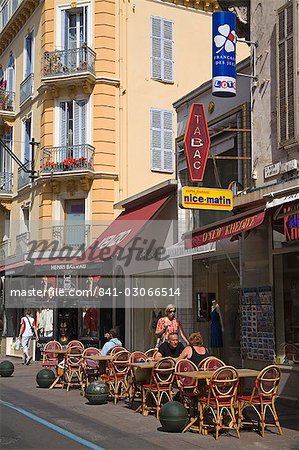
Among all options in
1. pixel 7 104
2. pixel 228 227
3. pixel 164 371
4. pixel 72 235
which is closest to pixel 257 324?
pixel 228 227

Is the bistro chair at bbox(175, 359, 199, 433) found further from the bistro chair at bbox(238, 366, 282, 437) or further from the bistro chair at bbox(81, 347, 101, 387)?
the bistro chair at bbox(81, 347, 101, 387)

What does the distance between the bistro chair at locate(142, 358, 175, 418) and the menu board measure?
2.65 metres

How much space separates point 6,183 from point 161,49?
910cm

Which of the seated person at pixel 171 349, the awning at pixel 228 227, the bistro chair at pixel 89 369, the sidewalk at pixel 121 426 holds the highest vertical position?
the awning at pixel 228 227

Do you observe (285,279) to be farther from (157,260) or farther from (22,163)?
(22,163)

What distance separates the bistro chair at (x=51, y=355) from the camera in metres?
16.3

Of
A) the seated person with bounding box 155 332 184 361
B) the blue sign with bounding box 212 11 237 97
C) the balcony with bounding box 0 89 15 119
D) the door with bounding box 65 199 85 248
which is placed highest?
the balcony with bounding box 0 89 15 119

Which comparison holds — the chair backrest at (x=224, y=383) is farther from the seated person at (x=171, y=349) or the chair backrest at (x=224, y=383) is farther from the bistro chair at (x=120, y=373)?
the bistro chair at (x=120, y=373)

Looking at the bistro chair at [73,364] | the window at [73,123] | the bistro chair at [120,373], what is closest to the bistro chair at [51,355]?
the bistro chair at [73,364]

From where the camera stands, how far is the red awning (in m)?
18.4

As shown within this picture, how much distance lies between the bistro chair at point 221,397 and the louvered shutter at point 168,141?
16.4 metres

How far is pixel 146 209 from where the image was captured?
1906cm

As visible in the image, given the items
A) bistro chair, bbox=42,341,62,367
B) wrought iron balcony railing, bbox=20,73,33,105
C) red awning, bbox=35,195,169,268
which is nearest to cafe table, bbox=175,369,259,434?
bistro chair, bbox=42,341,62,367

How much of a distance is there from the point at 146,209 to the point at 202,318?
3.50m
